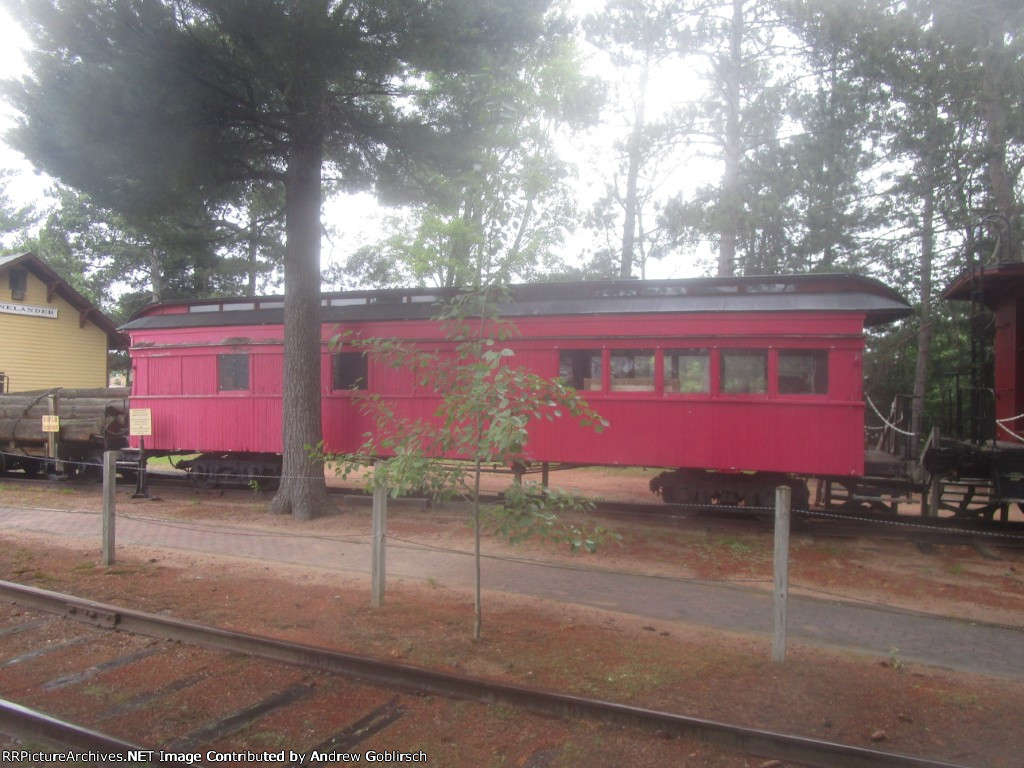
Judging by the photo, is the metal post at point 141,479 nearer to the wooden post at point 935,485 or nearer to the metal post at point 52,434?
the metal post at point 52,434

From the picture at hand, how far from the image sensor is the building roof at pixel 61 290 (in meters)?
23.6

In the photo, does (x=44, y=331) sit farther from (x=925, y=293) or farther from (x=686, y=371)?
(x=925, y=293)

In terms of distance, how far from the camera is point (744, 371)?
973cm

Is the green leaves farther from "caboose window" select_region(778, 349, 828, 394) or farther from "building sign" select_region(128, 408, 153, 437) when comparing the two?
"building sign" select_region(128, 408, 153, 437)

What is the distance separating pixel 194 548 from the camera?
8.87 m

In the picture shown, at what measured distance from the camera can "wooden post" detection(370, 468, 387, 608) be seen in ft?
20.3

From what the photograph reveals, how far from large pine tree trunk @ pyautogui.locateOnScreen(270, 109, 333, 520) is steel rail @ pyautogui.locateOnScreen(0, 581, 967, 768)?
4686mm

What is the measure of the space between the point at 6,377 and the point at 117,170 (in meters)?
17.3

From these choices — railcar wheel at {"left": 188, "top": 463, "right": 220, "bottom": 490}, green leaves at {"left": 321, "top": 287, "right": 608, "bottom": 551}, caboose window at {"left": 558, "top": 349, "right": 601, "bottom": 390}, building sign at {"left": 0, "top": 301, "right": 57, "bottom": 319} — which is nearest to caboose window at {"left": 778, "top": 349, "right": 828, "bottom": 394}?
caboose window at {"left": 558, "top": 349, "right": 601, "bottom": 390}

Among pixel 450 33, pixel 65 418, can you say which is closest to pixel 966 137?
pixel 450 33

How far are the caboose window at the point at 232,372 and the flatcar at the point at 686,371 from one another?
51cm

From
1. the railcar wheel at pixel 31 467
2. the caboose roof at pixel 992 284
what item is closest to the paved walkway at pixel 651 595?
the caboose roof at pixel 992 284

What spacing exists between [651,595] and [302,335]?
642 cm

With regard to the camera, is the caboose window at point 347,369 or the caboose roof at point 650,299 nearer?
the caboose roof at point 650,299
